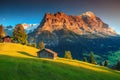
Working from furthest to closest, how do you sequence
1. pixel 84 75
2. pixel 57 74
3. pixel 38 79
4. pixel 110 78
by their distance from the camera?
pixel 110 78 < pixel 84 75 < pixel 57 74 < pixel 38 79

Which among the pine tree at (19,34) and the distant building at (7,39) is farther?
the pine tree at (19,34)

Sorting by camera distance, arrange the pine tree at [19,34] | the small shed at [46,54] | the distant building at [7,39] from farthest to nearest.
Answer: the pine tree at [19,34] → the distant building at [7,39] → the small shed at [46,54]

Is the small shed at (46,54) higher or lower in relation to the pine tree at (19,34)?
lower

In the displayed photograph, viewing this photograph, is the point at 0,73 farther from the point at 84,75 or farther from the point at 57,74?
the point at 84,75

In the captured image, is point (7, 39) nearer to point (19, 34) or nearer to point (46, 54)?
point (19, 34)

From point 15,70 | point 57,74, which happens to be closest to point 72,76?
point 57,74

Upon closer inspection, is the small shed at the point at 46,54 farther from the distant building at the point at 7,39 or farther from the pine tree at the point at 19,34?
the pine tree at the point at 19,34

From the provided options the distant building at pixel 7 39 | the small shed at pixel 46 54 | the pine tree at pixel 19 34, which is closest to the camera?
the small shed at pixel 46 54

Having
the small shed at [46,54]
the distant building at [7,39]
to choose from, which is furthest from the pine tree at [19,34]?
the small shed at [46,54]

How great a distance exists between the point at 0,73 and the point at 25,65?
12329mm

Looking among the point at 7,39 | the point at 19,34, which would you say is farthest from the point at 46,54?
the point at 19,34

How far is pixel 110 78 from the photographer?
84.4 metres

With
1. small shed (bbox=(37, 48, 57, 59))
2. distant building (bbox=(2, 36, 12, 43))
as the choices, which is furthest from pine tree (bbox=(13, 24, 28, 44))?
small shed (bbox=(37, 48, 57, 59))

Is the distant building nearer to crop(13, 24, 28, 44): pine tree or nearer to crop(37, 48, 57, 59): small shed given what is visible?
crop(13, 24, 28, 44): pine tree
